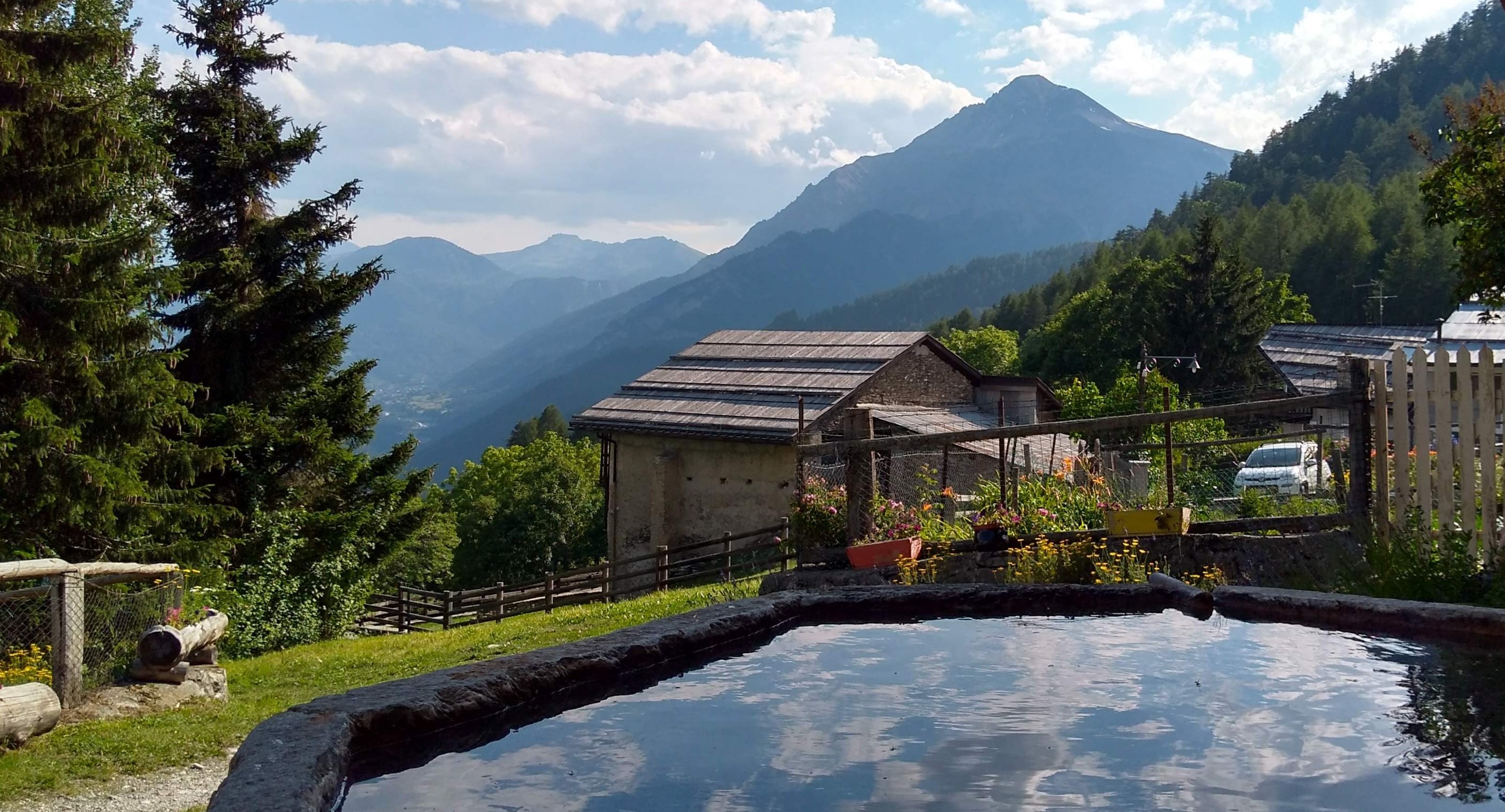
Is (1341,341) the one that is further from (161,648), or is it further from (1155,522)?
(161,648)

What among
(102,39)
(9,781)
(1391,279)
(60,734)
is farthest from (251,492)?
(1391,279)

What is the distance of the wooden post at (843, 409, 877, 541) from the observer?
376 inches

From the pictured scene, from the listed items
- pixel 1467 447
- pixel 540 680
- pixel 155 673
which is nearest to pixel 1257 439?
pixel 1467 447

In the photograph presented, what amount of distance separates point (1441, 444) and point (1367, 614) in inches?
96.5

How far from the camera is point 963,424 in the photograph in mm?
24703

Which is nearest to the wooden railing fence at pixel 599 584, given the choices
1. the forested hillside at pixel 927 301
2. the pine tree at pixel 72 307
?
the pine tree at pixel 72 307

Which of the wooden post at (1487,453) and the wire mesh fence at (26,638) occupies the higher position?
the wooden post at (1487,453)

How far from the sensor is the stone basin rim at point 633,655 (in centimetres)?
283

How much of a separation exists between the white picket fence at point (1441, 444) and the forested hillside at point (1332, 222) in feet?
105

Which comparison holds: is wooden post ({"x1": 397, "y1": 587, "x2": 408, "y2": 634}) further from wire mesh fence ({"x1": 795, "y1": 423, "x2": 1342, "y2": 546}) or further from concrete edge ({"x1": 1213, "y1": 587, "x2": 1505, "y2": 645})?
concrete edge ({"x1": 1213, "y1": 587, "x2": 1505, "y2": 645})

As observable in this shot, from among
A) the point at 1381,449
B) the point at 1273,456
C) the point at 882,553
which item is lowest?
the point at 882,553

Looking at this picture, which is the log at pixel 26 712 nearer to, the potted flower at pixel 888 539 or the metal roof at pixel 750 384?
the potted flower at pixel 888 539

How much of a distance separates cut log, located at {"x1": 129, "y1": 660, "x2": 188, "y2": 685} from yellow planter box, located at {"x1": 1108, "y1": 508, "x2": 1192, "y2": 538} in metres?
7.80

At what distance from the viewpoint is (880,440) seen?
364 inches
